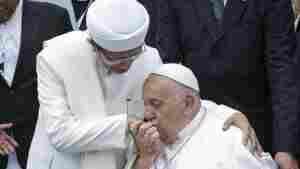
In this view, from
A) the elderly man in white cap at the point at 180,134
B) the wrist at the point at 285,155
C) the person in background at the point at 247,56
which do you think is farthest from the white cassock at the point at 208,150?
the person in background at the point at 247,56

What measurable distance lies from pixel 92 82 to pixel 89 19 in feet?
1.06

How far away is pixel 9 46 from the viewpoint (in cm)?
550

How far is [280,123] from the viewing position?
5.07 metres

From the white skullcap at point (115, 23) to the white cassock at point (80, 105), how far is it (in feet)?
0.63

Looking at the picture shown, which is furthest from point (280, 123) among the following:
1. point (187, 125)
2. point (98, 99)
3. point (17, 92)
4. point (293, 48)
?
point (17, 92)

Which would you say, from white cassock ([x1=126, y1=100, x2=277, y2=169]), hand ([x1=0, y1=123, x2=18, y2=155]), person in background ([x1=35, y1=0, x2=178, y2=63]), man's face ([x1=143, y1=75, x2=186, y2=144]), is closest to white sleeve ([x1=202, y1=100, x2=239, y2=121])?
white cassock ([x1=126, y1=100, x2=277, y2=169])

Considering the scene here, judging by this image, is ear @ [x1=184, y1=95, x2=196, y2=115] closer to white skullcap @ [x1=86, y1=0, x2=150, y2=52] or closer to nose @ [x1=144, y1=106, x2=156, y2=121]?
nose @ [x1=144, y1=106, x2=156, y2=121]

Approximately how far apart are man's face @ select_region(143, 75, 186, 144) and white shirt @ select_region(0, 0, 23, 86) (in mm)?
1391

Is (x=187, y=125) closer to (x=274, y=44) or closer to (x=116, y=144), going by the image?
(x=116, y=144)

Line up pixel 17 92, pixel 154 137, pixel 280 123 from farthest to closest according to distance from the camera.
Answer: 1. pixel 17 92
2. pixel 280 123
3. pixel 154 137

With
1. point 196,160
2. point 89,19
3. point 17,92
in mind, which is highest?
point 89,19

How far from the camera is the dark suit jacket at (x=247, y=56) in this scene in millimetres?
5097

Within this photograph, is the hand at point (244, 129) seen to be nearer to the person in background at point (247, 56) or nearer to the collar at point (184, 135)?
the collar at point (184, 135)

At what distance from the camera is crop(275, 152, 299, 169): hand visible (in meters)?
4.81
